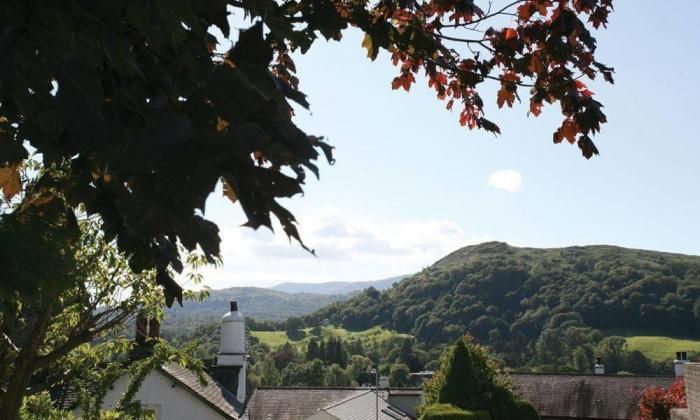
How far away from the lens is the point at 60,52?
147 cm

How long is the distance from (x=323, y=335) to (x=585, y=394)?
138 metres

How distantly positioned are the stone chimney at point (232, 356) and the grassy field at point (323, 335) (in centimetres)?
12598

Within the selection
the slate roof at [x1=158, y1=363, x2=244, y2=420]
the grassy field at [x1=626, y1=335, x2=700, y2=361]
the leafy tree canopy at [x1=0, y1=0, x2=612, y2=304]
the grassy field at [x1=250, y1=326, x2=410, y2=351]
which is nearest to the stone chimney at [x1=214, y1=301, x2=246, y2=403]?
the slate roof at [x1=158, y1=363, x2=244, y2=420]

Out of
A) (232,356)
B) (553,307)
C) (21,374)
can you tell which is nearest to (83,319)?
(21,374)

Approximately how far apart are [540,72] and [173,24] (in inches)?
121

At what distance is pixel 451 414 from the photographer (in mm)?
22859

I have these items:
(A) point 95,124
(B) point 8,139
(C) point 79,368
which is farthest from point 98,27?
(C) point 79,368

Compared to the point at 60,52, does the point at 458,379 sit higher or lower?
lower

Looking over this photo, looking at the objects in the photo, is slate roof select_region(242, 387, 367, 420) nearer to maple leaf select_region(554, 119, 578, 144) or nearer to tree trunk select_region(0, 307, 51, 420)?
tree trunk select_region(0, 307, 51, 420)

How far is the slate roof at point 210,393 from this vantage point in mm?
19250

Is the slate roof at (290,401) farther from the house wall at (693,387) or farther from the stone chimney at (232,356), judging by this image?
the house wall at (693,387)

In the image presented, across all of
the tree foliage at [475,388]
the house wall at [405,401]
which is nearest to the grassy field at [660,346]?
the house wall at [405,401]

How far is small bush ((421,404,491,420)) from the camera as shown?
74.2 ft

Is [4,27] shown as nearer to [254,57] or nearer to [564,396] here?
[254,57]
